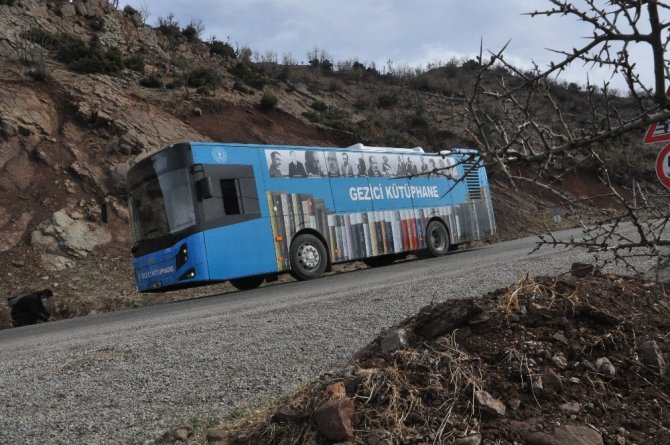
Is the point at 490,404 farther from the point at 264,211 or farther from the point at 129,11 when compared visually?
the point at 129,11

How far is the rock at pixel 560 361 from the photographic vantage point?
111 inches

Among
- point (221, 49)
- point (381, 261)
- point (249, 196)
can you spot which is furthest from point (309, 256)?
point (221, 49)

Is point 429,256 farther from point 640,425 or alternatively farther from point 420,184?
point 640,425

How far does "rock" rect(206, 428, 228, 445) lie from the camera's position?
3.20m

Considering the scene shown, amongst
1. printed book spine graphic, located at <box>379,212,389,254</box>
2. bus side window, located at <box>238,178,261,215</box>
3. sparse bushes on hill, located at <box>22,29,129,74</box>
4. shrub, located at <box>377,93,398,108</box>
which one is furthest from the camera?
shrub, located at <box>377,93,398,108</box>

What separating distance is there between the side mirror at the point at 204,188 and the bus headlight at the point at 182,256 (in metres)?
1.09

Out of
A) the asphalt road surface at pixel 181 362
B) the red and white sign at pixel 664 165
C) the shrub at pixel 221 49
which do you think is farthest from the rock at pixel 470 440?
the shrub at pixel 221 49

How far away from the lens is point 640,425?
252 centimetres

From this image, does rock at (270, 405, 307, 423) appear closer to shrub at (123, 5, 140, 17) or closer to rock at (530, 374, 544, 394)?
rock at (530, 374, 544, 394)

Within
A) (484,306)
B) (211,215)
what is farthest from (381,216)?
(484,306)

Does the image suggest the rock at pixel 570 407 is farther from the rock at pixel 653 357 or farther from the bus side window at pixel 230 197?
the bus side window at pixel 230 197

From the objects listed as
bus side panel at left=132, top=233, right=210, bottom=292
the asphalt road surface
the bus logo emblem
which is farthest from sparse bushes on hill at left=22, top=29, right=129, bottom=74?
the asphalt road surface

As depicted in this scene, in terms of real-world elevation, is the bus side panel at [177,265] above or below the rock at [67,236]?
below

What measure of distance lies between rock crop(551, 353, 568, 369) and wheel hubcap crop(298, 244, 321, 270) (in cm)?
1206
